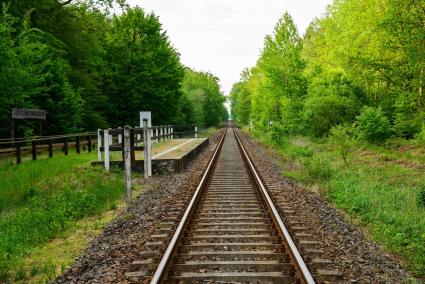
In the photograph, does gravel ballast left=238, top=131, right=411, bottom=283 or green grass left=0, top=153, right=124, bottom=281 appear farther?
green grass left=0, top=153, right=124, bottom=281

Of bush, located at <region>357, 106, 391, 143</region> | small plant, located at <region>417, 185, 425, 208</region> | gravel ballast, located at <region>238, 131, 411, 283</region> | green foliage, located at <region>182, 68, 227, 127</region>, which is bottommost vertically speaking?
gravel ballast, located at <region>238, 131, 411, 283</region>

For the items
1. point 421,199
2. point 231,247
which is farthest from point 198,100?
point 231,247

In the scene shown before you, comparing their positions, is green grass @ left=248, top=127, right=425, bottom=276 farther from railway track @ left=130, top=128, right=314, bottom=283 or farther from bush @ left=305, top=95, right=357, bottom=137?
bush @ left=305, top=95, right=357, bottom=137

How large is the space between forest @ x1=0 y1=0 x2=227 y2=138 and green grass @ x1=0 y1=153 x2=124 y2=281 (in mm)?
5908

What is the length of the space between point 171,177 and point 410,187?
7.64 m

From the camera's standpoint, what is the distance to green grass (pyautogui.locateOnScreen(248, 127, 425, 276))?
22.7ft

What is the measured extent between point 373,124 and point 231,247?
16.1m

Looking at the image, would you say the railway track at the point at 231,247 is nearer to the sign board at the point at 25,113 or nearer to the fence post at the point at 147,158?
the fence post at the point at 147,158

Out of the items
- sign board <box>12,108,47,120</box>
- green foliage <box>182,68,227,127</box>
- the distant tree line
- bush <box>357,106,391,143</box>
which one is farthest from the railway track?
green foliage <box>182,68,227,127</box>

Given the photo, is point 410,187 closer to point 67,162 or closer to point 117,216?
point 117,216

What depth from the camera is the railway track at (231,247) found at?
505 cm

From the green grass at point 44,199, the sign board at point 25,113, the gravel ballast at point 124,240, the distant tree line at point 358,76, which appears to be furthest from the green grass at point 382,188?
the sign board at point 25,113

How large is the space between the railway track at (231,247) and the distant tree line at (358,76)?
26.4 ft

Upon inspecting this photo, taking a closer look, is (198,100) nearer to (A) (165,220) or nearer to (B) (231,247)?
(A) (165,220)
